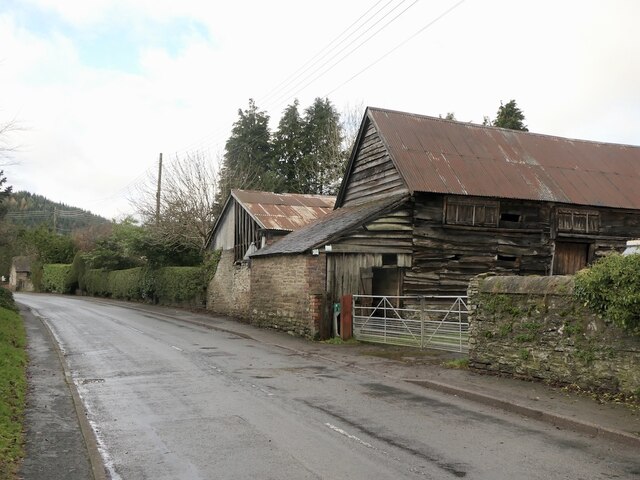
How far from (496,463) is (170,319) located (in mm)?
23684

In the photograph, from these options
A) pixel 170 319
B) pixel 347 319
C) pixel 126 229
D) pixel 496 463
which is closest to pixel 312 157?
pixel 126 229

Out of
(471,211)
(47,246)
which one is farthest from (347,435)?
(47,246)

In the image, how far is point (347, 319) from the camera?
1812cm

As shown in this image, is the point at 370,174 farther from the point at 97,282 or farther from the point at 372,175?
the point at 97,282

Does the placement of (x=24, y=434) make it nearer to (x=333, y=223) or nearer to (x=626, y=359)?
(x=626, y=359)

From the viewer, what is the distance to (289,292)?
2047 centimetres

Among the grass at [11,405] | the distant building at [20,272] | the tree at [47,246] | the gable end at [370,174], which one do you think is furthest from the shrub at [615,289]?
the distant building at [20,272]

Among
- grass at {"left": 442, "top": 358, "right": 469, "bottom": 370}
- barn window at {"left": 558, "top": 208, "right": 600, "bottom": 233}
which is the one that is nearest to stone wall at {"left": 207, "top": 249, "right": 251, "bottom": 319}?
barn window at {"left": 558, "top": 208, "right": 600, "bottom": 233}

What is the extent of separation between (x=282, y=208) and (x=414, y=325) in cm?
1538

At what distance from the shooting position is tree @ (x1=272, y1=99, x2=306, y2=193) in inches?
1981

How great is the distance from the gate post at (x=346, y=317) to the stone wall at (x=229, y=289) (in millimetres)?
8918

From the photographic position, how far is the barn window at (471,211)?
68.1 feet

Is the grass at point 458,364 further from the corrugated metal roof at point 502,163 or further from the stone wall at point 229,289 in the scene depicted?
the stone wall at point 229,289

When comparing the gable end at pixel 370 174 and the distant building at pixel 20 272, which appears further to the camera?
the distant building at pixel 20 272
